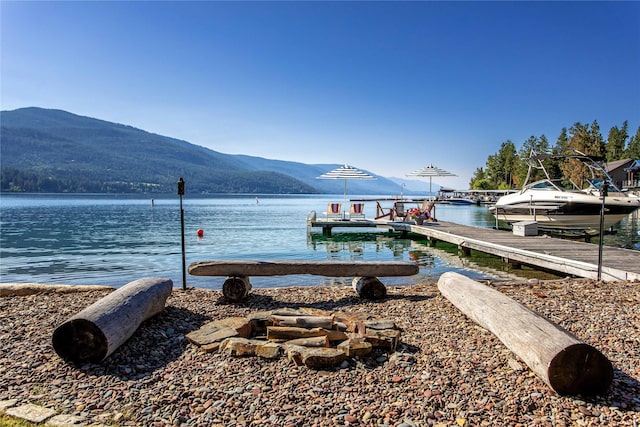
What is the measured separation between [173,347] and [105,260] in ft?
46.2

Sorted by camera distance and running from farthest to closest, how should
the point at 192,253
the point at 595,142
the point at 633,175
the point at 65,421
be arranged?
the point at 633,175, the point at 595,142, the point at 192,253, the point at 65,421

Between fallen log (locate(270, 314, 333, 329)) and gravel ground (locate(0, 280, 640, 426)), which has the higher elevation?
fallen log (locate(270, 314, 333, 329))

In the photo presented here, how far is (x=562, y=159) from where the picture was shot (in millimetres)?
73625

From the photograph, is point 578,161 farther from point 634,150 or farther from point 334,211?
point 334,211

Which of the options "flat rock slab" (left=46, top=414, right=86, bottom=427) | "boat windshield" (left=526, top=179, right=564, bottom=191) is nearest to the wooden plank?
"flat rock slab" (left=46, top=414, right=86, bottom=427)

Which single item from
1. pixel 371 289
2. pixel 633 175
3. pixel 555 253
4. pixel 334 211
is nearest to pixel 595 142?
pixel 633 175

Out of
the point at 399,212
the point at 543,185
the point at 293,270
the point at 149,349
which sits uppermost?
the point at 543,185

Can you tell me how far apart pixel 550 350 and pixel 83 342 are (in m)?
4.79

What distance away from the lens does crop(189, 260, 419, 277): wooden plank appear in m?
7.43

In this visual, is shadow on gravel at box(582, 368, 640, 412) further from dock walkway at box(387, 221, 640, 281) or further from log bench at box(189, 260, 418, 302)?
dock walkway at box(387, 221, 640, 281)

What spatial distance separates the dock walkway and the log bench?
5.47m

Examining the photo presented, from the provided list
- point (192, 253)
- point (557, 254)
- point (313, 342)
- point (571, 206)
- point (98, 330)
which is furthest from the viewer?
point (571, 206)

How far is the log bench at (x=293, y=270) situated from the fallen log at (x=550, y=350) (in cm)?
253

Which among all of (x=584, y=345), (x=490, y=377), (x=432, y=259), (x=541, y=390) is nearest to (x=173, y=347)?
(x=490, y=377)
